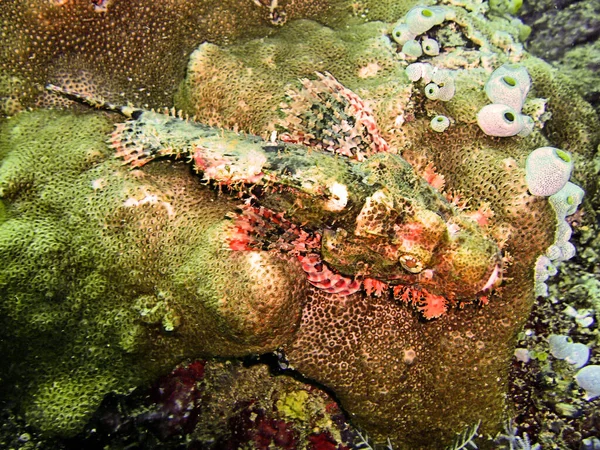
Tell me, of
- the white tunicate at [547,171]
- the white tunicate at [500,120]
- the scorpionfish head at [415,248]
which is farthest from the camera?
the white tunicate at [500,120]

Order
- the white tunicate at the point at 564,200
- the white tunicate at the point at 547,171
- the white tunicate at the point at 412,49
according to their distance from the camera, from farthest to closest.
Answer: the white tunicate at the point at 412,49, the white tunicate at the point at 564,200, the white tunicate at the point at 547,171

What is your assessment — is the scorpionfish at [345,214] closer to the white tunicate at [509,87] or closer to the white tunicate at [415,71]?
the white tunicate at [415,71]

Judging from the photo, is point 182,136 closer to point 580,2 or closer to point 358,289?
point 358,289

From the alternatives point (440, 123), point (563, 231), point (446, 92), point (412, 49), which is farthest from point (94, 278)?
point (563, 231)

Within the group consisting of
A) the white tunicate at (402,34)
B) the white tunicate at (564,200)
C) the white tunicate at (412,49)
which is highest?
the white tunicate at (402,34)

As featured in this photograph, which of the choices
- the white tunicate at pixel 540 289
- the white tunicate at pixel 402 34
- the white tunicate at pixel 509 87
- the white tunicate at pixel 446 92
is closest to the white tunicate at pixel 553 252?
the white tunicate at pixel 540 289

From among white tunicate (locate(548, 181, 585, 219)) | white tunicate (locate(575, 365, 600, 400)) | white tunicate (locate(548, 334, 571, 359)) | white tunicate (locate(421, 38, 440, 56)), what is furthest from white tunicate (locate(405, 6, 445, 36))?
white tunicate (locate(575, 365, 600, 400))

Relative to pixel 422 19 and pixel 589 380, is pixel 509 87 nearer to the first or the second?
pixel 422 19

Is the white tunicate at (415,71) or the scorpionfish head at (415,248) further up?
the white tunicate at (415,71)
